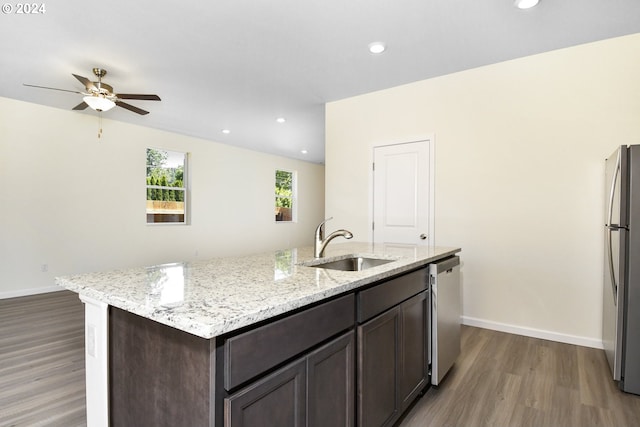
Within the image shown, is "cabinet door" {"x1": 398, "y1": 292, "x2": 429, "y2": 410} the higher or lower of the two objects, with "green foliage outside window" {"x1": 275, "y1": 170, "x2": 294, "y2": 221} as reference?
lower

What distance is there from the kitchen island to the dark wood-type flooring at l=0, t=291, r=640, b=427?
947 millimetres

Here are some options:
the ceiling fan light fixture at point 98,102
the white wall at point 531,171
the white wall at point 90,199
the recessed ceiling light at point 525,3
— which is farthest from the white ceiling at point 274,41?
the white wall at point 90,199

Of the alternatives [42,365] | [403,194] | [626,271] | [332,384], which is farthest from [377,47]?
[42,365]

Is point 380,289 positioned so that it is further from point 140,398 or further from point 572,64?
point 572,64

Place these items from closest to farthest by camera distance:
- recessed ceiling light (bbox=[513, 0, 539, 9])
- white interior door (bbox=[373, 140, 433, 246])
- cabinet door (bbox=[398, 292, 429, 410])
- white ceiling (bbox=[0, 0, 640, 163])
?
cabinet door (bbox=[398, 292, 429, 410]) < recessed ceiling light (bbox=[513, 0, 539, 9]) < white ceiling (bbox=[0, 0, 640, 163]) < white interior door (bbox=[373, 140, 433, 246])

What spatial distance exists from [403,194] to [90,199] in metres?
4.72

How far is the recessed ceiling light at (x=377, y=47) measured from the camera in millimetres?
3029

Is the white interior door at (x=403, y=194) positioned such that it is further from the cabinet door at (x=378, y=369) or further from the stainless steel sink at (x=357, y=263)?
the cabinet door at (x=378, y=369)

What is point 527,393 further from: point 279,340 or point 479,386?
point 279,340

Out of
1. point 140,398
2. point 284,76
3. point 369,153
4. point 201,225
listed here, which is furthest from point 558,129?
point 201,225

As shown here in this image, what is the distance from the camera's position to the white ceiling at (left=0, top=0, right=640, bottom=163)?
2518 millimetres

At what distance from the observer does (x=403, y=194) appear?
402cm

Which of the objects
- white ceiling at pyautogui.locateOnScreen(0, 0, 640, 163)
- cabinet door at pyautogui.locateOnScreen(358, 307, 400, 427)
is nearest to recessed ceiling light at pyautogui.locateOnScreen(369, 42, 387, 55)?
white ceiling at pyautogui.locateOnScreen(0, 0, 640, 163)

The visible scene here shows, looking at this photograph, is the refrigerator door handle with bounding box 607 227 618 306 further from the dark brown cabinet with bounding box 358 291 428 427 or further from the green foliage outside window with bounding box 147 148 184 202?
Answer: the green foliage outside window with bounding box 147 148 184 202
